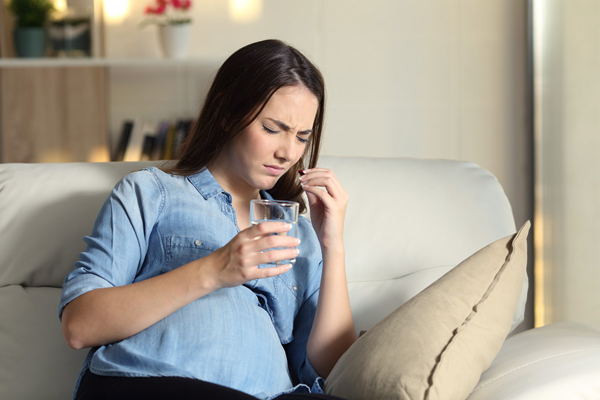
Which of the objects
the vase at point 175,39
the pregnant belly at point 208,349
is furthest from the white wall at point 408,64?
the pregnant belly at point 208,349

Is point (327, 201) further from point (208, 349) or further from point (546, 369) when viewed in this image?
point (546, 369)

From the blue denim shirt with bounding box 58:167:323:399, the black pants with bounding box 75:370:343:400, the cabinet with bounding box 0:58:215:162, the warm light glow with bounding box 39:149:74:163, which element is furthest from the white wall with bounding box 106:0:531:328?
the black pants with bounding box 75:370:343:400

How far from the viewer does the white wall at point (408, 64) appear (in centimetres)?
283

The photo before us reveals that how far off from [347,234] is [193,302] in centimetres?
57

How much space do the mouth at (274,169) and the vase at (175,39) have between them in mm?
1721

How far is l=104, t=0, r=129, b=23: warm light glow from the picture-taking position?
2.86 m

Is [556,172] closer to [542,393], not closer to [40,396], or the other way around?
[542,393]

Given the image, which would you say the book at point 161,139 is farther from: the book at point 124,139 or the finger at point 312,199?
the finger at point 312,199

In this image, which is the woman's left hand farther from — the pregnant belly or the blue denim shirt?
the pregnant belly

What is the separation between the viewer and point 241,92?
1.28 metres

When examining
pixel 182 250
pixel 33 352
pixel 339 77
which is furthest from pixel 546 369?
pixel 339 77

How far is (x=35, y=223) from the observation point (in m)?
1.41

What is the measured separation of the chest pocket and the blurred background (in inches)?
67.8

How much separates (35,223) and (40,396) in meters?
0.43
